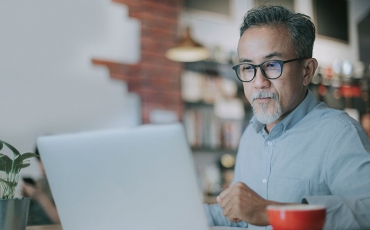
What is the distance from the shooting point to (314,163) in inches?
62.9

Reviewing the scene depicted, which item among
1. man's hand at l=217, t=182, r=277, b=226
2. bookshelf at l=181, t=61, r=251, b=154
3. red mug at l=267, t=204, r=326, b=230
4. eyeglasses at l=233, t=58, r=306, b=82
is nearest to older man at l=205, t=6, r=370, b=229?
eyeglasses at l=233, t=58, r=306, b=82

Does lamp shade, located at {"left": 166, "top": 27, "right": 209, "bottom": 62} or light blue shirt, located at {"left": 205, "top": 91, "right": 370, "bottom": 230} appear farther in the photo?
lamp shade, located at {"left": 166, "top": 27, "right": 209, "bottom": 62}

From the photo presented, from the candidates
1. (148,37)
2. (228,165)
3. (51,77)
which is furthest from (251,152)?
(228,165)

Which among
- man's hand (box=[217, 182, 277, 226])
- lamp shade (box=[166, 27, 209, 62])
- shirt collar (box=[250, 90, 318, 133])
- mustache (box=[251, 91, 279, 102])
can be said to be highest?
lamp shade (box=[166, 27, 209, 62])

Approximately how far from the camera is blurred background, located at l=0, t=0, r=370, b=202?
138 inches

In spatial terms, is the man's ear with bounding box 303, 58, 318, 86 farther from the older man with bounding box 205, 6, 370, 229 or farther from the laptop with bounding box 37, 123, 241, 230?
the laptop with bounding box 37, 123, 241, 230

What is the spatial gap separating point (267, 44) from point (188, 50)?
244 cm

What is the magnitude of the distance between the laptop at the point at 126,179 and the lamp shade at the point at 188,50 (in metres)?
2.98

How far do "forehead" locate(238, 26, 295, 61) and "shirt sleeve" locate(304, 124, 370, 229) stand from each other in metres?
0.36

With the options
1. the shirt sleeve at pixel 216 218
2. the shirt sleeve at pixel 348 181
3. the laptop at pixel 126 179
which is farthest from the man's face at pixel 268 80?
the laptop at pixel 126 179

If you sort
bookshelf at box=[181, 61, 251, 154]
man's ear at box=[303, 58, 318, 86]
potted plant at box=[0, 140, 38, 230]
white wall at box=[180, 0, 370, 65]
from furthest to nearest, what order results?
white wall at box=[180, 0, 370, 65], bookshelf at box=[181, 61, 251, 154], man's ear at box=[303, 58, 318, 86], potted plant at box=[0, 140, 38, 230]

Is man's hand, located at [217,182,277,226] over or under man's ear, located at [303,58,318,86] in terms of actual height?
under

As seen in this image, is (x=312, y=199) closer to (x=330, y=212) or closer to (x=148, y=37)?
(x=330, y=212)

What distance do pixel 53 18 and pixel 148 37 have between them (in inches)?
34.2
